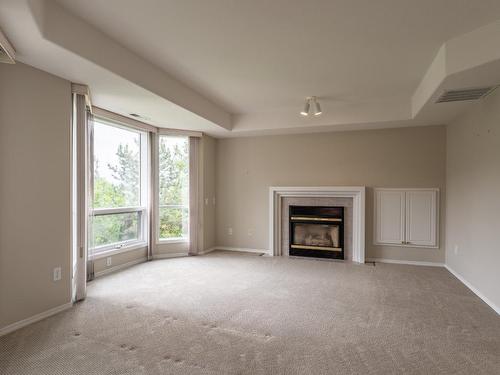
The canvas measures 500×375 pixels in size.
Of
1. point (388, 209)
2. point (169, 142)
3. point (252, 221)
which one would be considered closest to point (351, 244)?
point (388, 209)

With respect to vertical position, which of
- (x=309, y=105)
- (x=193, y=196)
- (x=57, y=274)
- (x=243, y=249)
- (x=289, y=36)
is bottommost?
(x=243, y=249)

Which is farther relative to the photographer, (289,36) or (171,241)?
(171,241)

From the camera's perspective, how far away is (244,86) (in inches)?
160

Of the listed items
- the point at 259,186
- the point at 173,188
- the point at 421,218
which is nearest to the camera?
the point at 421,218

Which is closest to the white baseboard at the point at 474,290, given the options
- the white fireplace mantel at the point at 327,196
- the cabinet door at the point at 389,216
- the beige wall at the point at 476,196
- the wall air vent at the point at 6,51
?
the beige wall at the point at 476,196

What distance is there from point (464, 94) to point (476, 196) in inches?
50.7

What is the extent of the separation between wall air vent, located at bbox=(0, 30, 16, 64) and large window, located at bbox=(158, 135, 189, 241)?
2.97 metres

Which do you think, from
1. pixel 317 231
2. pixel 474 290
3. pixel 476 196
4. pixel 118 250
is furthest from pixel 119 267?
pixel 476 196

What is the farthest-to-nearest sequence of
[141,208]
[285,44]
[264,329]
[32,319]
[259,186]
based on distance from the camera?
[259,186]
[141,208]
[285,44]
[32,319]
[264,329]

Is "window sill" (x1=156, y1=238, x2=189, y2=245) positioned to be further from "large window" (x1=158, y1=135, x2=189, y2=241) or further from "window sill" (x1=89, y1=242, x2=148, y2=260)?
"window sill" (x1=89, y1=242, x2=148, y2=260)

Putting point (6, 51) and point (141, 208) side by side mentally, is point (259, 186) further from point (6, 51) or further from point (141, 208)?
point (6, 51)

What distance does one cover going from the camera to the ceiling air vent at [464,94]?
315cm

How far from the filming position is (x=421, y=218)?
495 cm

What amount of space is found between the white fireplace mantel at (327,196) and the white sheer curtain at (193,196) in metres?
1.41
